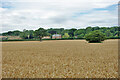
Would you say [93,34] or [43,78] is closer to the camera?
[43,78]

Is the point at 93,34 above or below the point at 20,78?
above

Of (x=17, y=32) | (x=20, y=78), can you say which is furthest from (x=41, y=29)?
(x=20, y=78)

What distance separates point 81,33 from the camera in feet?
484

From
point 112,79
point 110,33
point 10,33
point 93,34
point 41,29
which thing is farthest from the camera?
point 10,33

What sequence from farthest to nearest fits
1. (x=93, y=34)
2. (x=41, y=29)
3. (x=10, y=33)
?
1. (x=10, y=33)
2. (x=41, y=29)
3. (x=93, y=34)

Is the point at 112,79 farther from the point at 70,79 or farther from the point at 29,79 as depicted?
the point at 29,79

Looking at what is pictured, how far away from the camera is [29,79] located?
739cm

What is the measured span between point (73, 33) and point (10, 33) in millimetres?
66132

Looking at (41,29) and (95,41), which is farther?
(41,29)

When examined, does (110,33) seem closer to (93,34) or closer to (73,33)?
(73,33)

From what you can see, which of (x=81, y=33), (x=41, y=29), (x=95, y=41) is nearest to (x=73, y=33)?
(x=81, y=33)

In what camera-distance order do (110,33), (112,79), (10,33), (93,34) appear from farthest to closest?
(10,33)
(110,33)
(93,34)
(112,79)

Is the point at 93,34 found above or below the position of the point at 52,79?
above

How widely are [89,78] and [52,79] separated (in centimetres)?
198
